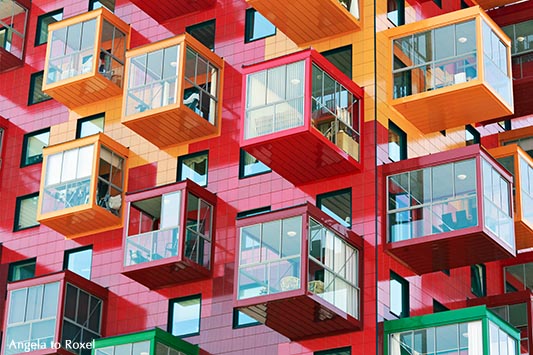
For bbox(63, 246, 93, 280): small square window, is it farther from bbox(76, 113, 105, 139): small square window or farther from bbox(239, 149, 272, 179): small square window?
bbox(239, 149, 272, 179): small square window

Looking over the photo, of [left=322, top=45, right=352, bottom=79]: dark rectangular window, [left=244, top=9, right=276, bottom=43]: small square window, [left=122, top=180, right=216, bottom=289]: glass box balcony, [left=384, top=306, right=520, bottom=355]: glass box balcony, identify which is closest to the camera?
[left=384, top=306, right=520, bottom=355]: glass box balcony

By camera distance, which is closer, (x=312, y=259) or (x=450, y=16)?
(x=312, y=259)

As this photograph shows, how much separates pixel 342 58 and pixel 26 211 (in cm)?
1334

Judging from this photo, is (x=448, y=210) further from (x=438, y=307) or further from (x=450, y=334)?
(x=438, y=307)

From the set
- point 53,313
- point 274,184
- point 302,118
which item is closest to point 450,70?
point 302,118

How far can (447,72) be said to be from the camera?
4238 centimetres

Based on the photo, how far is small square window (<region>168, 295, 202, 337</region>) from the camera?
43000 millimetres

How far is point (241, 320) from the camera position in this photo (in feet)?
138

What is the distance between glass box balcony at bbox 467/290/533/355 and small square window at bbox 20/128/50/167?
1676 cm

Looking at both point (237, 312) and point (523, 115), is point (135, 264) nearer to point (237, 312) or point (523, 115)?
point (237, 312)

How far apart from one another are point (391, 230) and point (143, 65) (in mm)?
10782

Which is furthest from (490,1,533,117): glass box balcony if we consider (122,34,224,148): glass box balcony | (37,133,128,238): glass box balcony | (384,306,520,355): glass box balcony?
(37,133,128,238): glass box balcony

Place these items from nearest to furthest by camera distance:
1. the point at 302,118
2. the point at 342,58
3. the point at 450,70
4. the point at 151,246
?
the point at 302,118
the point at 450,70
the point at 151,246
the point at 342,58

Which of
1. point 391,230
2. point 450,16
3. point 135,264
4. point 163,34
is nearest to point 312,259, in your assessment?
point 391,230
